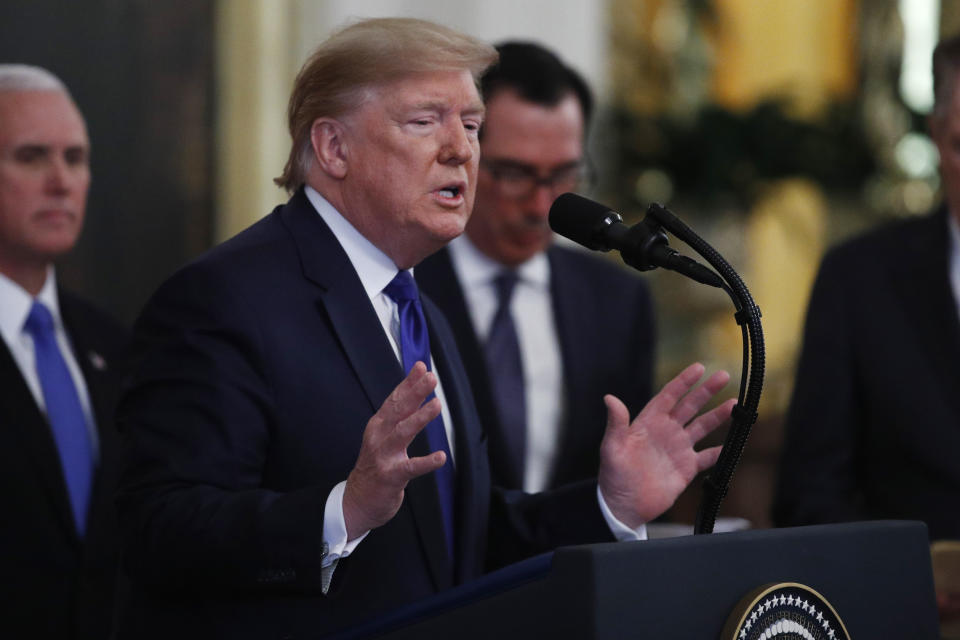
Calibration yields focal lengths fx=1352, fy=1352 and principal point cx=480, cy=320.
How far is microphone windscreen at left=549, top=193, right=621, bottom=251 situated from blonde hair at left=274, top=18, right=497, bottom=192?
337mm

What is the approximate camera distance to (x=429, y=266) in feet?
11.5

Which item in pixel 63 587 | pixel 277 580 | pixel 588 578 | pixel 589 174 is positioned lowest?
pixel 63 587

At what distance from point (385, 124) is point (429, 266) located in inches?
52.4

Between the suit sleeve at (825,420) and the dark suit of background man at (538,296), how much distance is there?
1.51 ft

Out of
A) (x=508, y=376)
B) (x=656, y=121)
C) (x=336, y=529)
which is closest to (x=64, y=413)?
(x=508, y=376)

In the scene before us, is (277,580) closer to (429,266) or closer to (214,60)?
(429,266)

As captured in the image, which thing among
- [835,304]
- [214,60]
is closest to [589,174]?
[835,304]

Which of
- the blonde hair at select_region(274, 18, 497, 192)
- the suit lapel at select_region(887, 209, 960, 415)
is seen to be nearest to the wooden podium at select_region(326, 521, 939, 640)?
the blonde hair at select_region(274, 18, 497, 192)

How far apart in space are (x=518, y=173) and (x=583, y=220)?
156cm

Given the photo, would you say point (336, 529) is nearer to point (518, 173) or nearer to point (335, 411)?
point (335, 411)

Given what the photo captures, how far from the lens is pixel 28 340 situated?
10.2 ft

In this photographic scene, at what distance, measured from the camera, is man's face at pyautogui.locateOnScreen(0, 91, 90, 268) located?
3174 millimetres

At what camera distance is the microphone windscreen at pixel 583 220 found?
1966 millimetres

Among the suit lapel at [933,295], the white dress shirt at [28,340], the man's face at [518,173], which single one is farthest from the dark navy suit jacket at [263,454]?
the suit lapel at [933,295]
